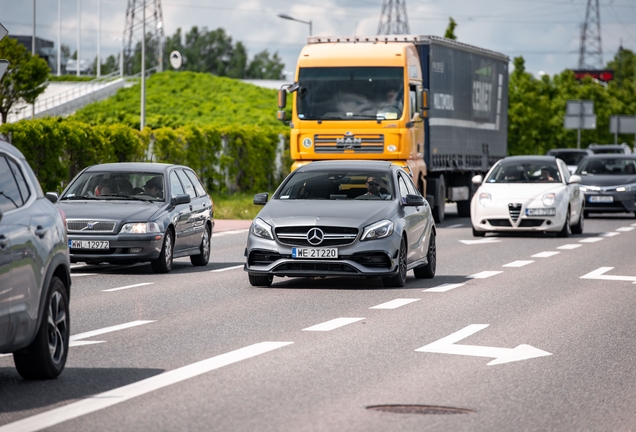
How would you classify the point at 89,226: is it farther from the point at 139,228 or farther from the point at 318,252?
the point at 318,252

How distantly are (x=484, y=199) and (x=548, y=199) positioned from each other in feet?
4.00

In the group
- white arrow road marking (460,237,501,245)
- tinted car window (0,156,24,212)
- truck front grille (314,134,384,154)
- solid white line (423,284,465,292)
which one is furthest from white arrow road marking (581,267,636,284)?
tinted car window (0,156,24,212)

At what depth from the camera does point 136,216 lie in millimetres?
16391

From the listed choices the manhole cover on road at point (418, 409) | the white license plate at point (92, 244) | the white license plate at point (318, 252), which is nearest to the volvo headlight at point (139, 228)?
the white license plate at point (92, 244)

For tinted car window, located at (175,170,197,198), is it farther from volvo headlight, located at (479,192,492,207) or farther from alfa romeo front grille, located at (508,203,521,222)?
alfa romeo front grille, located at (508,203,521,222)

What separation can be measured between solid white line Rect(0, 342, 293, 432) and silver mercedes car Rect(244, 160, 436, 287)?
14.7 feet

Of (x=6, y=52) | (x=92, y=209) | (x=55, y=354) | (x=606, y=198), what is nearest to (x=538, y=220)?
(x=606, y=198)

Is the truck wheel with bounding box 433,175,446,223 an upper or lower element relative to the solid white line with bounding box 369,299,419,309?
upper

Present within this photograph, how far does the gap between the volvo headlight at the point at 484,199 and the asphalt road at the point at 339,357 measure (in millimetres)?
8357

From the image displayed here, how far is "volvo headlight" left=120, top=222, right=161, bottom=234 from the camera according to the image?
16.2m

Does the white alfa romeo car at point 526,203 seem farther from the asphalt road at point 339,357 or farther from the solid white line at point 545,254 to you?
the asphalt road at point 339,357

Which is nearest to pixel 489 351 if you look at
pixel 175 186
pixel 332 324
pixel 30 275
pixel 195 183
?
pixel 332 324

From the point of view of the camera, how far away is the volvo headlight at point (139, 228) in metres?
16.2

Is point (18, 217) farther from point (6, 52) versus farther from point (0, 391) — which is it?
point (6, 52)
